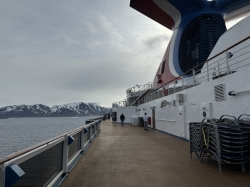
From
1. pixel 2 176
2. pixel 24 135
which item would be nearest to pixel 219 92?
pixel 2 176

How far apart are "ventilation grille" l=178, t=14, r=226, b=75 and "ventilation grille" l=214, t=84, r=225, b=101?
412 inches

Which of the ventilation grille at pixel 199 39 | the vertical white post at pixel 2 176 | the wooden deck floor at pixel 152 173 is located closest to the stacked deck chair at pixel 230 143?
the wooden deck floor at pixel 152 173

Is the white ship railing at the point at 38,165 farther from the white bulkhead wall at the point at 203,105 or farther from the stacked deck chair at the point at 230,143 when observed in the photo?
the white bulkhead wall at the point at 203,105

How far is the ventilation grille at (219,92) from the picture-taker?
511 centimetres

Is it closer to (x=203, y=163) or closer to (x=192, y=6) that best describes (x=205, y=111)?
(x=203, y=163)

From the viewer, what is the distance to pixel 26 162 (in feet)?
6.08

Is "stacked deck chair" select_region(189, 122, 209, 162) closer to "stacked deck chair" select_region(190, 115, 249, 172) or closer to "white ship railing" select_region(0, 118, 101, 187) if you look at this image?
"stacked deck chair" select_region(190, 115, 249, 172)

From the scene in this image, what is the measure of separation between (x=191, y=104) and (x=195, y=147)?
3.13m

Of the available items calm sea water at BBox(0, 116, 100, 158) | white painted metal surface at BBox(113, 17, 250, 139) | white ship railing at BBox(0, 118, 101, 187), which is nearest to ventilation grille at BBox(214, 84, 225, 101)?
white painted metal surface at BBox(113, 17, 250, 139)

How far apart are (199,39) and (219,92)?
11906 millimetres

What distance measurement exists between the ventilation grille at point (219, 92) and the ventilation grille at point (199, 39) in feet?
34.4

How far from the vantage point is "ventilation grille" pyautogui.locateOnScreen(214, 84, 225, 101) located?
16.8ft

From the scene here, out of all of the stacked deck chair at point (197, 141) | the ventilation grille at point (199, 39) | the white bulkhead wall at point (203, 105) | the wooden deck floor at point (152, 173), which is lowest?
the wooden deck floor at point (152, 173)

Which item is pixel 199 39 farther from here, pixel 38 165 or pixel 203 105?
pixel 38 165
